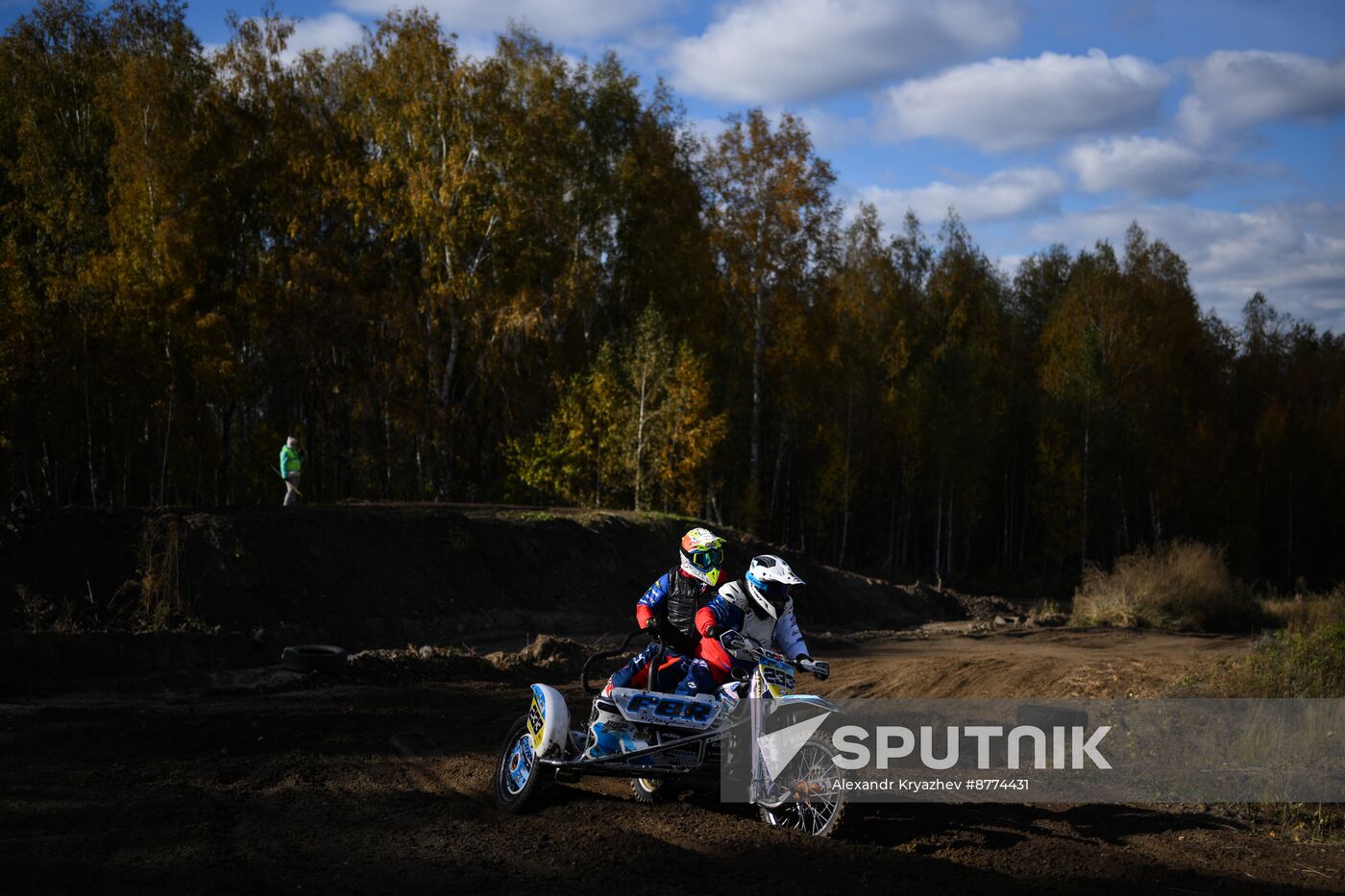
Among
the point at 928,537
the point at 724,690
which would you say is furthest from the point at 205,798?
the point at 928,537

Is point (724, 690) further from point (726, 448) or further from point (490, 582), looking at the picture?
point (726, 448)

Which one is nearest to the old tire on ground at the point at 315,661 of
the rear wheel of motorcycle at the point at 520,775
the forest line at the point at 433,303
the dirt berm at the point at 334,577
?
the dirt berm at the point at 334,577

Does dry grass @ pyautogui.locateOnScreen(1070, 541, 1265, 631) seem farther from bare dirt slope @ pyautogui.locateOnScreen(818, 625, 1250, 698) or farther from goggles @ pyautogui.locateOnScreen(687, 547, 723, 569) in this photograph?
goggles @ pyautogui.locateOnScreen(687, 547, 723, 569)

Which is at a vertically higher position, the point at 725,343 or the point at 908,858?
the point at 725,343

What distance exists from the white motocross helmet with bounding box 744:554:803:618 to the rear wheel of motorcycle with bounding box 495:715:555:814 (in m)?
1.98

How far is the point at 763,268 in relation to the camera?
126 feet

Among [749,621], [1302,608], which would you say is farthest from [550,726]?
[1302,608]

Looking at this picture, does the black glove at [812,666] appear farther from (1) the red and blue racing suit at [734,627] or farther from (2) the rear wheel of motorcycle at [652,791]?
(2) the rear wheel of motorcycle at [652,791]

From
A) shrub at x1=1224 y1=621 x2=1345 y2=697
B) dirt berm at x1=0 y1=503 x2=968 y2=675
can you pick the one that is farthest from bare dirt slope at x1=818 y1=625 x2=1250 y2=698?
dirt berm at x1=0 y1=503 x2=968 y2=675

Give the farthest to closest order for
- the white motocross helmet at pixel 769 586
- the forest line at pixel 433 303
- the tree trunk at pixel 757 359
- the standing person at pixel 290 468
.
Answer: the tree trunk at pixel 757 359 → the forest line at pixel 433 303 → the standing person at pixel 290 468 → the white motocross helmet at pixel 769 586

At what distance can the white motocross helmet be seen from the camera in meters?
7.73

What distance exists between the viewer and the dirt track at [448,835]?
6.68m

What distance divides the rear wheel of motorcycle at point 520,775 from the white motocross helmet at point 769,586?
198cm

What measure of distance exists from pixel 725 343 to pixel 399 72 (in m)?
15.9
